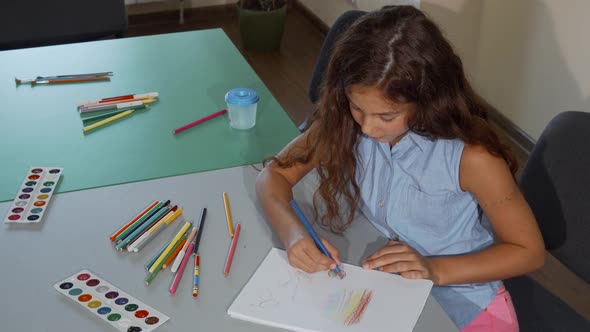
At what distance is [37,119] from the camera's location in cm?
176

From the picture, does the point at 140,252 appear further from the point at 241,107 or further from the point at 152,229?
the point at 241,107

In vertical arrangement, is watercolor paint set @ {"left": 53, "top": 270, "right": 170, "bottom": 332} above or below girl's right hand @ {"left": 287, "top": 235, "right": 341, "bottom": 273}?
below

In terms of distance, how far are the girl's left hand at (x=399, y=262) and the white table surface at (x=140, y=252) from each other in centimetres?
5

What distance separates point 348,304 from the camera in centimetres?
123

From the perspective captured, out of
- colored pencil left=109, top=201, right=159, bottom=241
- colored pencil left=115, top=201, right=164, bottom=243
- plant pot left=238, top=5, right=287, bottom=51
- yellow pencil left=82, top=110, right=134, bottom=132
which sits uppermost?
colored pencil left=115, top=201, right=164, bottom=243

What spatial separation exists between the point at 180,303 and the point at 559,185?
0.85 metres

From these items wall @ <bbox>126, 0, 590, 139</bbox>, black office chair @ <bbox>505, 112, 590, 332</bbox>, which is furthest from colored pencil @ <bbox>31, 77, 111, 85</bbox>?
wall @ <bbox>126, 0, 590, 139</bbox>

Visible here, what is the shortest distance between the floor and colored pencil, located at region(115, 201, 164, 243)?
1.89 meters

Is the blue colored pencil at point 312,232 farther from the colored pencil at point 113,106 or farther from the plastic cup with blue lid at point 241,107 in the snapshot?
the colored pencil at point 113,106

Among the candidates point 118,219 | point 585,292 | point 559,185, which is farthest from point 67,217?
point 585,292

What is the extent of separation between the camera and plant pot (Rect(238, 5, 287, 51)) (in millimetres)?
3877

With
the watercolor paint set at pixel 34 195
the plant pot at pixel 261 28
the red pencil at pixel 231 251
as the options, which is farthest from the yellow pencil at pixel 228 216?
the plant pot at pixel 261 28

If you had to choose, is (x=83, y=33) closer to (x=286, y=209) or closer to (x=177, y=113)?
(x=177, y=113)

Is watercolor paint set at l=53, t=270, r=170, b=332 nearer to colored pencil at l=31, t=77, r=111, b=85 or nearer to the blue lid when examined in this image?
the blue lid
